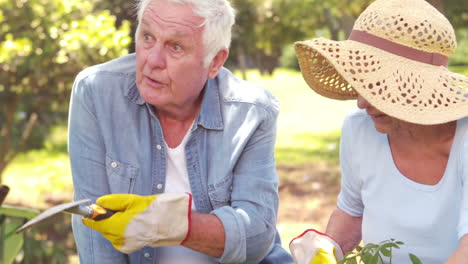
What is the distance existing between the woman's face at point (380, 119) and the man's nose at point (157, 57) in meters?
0.64

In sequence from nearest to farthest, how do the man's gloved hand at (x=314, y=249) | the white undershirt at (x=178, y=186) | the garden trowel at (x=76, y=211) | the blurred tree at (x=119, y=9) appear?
the garden trowel at (x=76, y=211)
the man's gloved hand at (x=314, y=249)
the white undershirt at (x=178, y=186)
the blurred tree at (x=119, y=9)

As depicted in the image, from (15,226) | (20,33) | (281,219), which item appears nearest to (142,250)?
(15,226)

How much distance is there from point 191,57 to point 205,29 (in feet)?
0.34

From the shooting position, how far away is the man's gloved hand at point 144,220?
2.01m

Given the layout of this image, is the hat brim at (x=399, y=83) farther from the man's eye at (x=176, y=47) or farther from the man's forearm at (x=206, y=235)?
the man's forearm at (x=206, y=235)

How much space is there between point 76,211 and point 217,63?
2.87ft

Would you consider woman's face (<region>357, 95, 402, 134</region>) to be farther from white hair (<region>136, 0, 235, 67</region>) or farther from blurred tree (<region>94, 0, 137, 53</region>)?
blurred tree (<region>94, 0, 137, 53</region>)

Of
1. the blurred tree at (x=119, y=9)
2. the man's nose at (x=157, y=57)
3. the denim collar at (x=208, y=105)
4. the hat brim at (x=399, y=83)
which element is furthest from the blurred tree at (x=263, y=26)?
the hat brim at (x=399, y=83)

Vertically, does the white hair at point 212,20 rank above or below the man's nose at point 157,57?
above

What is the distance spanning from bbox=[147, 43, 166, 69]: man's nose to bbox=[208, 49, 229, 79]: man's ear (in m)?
0.23

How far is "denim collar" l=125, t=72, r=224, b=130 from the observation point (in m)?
2.44

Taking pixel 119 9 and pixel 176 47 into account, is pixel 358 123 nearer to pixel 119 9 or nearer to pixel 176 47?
pixel 176 47

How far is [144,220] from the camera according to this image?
204 cm

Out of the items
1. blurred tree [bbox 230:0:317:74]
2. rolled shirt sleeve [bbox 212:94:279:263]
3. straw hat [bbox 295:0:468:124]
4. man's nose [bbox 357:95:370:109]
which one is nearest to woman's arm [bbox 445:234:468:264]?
straw hat [bbox 295:0:468:124]
